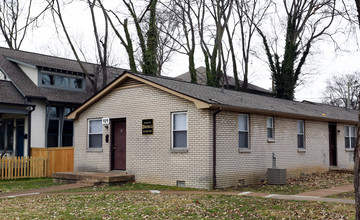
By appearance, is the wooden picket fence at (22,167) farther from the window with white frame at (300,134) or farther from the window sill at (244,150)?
the window with white frame at (300,134)

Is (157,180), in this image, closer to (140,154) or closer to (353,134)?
(140,154)

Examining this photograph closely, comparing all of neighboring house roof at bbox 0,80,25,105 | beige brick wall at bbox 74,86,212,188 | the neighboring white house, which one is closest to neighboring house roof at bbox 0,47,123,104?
the neighboring white house

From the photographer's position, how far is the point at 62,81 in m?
25.8

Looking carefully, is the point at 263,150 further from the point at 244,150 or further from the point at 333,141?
the point at 333,141

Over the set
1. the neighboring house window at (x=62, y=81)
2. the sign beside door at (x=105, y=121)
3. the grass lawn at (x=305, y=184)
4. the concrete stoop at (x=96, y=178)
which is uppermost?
the neighboring house window at (x=62, y=81)

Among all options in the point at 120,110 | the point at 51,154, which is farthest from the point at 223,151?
the point at 51,154

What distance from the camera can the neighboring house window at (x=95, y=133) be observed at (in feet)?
61.3

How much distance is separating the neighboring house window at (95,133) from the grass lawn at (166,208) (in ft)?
20.7

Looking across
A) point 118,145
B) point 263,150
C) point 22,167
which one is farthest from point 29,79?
point 263,150

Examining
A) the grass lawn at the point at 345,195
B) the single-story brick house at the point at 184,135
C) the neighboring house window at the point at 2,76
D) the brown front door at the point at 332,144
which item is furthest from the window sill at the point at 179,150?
the neighboring house window at the point at 2,76

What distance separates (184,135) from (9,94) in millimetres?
11560

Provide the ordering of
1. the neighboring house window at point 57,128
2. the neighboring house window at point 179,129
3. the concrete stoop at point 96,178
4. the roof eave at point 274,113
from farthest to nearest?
the neighboring house window at point 57,128 < the concrete stoop at point 96,178 < the neighboring house window at point 179,129 < the roof eave at point 274,113

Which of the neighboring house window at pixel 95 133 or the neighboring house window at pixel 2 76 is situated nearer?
the neighboring house window at pixel 95 133

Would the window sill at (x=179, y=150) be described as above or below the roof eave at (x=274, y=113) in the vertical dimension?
below
